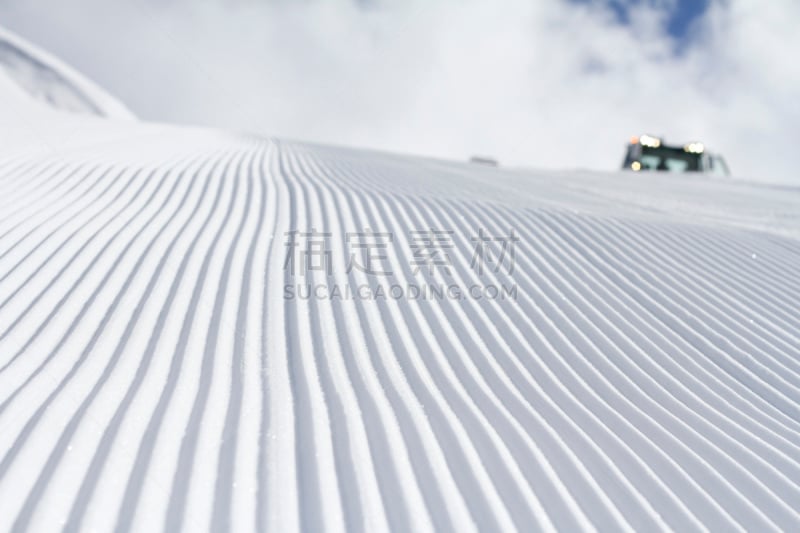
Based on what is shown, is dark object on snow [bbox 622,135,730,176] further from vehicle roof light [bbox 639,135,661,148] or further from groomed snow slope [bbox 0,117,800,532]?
groomed snow slope [bbox 0,117,800,532]

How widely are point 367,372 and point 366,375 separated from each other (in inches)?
1.4

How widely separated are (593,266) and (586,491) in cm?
313

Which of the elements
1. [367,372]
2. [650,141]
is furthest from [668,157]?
[367,372]

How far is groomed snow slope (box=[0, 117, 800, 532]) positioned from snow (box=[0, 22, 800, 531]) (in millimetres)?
13

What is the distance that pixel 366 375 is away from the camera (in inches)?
141

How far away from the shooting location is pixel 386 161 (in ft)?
38.7

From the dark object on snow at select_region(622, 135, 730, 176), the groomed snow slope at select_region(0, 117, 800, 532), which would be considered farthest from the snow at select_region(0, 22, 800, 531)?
the dark object on snow at select_region(622, 135, 730, 176)

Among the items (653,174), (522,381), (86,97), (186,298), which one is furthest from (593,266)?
(86,97)

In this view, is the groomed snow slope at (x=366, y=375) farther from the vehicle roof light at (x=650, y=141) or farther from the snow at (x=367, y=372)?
the vehicle roof light at (x=650, y=141)

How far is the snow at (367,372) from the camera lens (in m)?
2.64

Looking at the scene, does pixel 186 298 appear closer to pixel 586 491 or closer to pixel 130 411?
pixel 130 411

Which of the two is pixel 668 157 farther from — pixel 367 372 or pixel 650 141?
pixel 367 372

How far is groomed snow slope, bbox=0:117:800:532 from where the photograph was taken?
264cm

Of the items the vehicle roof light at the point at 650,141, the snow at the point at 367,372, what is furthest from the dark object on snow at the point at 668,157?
the snow at the point at 367,372
